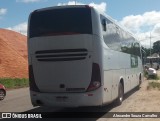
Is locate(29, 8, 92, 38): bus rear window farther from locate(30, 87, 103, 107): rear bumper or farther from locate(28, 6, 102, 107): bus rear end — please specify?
locate(30, 87, 103, 107): rear bumper

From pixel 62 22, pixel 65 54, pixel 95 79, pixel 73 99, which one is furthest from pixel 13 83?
pixel 95 79

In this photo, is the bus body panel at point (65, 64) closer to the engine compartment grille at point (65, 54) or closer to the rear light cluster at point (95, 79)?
the engine compartment grille at point (65, 54)

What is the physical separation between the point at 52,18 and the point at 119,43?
4.22m

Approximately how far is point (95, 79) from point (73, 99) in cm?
92

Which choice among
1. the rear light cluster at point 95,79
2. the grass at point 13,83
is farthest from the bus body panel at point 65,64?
the grass at point 13,83

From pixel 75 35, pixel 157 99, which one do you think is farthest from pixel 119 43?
pixel 75 35

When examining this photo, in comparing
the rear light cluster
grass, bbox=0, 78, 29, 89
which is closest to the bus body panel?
the rear light cluster

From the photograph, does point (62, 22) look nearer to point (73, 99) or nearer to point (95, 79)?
point (95, 79)

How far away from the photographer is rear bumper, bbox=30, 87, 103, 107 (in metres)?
11.0

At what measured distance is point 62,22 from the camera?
11.5 meters

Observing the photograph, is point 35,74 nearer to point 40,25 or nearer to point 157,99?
point 40,25

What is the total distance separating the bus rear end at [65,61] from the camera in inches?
437

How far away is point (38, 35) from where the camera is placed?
11.8 m

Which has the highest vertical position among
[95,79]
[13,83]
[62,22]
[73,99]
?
[62,22]
